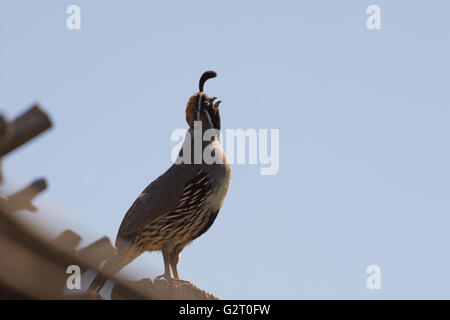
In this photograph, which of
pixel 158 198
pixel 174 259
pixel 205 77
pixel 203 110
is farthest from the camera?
pixel 205 77

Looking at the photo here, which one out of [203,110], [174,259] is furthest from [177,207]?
[203,110]

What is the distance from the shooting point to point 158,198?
31.3ft

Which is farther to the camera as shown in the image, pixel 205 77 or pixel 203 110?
pixel 205 77

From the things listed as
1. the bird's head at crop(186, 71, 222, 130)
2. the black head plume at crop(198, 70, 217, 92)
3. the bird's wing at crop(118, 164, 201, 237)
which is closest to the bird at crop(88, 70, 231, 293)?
the bird's wing at crop(118, 164, 201, 237)

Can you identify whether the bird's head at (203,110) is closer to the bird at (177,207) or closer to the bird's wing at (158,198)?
the bird at (177,207)

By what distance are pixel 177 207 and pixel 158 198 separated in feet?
0.88

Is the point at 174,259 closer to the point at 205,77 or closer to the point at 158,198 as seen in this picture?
the point at 158,198

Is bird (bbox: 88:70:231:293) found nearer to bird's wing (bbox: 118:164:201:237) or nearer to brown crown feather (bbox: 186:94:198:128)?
bird's wing (bbox: 118:164:201:237)

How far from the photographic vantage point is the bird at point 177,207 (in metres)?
9.38

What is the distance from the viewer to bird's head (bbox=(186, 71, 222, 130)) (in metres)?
10.6

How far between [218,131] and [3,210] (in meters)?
6.99
